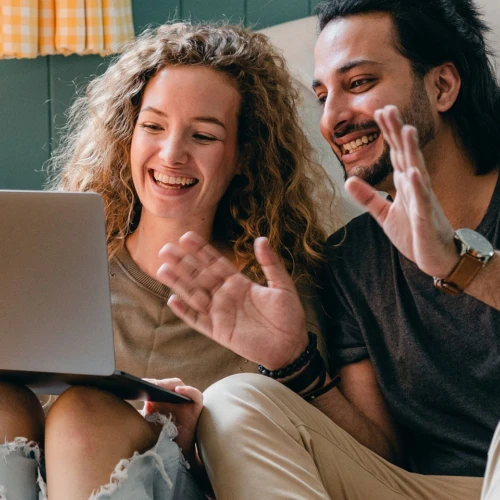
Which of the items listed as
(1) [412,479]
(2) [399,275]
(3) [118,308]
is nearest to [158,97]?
(3) [118,308]

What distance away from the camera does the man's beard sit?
1.44 metres

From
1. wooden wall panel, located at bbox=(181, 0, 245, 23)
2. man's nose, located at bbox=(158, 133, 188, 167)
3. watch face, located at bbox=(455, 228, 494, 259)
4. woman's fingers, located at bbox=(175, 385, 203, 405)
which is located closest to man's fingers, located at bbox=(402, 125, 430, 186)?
watch face, located at bbox=(455, 228, 494, 259)

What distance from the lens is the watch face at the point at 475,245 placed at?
3.48 ft

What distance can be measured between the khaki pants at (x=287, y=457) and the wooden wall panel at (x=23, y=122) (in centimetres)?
125

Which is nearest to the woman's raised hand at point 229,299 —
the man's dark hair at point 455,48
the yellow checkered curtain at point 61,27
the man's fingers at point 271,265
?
the man's fingers at point 271,265

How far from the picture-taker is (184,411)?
1.23 m

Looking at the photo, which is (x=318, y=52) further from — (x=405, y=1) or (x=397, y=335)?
(x=397, y=335)

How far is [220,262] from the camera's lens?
3.97 ft

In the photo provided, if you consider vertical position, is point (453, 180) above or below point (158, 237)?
above

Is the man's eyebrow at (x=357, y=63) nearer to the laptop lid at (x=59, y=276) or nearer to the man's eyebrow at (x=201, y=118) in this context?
the man's eyebrow at (x=201, y=118)

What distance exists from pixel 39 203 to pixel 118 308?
54 centimetres

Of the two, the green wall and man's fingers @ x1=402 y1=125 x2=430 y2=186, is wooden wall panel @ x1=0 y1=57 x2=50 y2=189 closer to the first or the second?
the green wall

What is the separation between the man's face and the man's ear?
3cm

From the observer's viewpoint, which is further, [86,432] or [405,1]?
[405,1]
